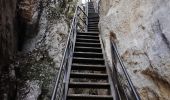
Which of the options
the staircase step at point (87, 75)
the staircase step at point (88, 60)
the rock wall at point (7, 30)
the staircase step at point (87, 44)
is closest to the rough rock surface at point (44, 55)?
the rock wall at point (7, 30)

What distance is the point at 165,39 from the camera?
176 inches

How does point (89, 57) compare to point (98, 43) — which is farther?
point (98, 43)

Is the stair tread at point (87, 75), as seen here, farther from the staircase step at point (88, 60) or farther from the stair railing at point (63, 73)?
the staircase step at point (88, 60)

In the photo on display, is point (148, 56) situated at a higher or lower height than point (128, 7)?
lower

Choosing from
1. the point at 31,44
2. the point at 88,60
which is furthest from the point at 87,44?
the point at 31,44

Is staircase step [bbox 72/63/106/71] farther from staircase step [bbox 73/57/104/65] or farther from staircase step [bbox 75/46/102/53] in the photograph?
staircase step [bbox 75/46/102/53]

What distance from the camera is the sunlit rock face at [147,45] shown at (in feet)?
14.6

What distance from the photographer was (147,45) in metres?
5.14

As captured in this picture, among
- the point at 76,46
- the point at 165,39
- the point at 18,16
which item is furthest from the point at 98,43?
the point at 165,39

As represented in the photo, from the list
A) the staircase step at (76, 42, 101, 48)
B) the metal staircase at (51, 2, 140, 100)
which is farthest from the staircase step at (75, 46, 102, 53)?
the staircase step at (76, 42, 101, 48)

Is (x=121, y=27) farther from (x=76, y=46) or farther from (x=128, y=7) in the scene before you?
(x=76, y=46)

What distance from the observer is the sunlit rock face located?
4.46 metres

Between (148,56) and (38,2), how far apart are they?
8.69 m

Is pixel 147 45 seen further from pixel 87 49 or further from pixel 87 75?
pixel 87 49
